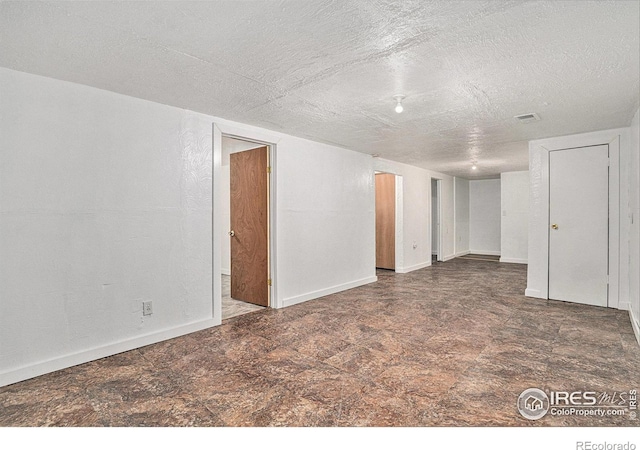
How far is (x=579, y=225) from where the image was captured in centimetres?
458

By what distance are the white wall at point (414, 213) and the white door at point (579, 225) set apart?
2.69m

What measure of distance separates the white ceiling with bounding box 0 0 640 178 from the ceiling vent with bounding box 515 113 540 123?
75mm

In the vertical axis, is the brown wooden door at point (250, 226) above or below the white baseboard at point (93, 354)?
above

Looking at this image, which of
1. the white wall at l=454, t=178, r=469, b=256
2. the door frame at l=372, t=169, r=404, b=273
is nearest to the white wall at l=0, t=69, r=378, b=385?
the door frame at l=372, t=169, r=404, b=273

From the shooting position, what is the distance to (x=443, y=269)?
24.3ft

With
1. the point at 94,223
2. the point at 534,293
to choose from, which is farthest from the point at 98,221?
the point at 534,293

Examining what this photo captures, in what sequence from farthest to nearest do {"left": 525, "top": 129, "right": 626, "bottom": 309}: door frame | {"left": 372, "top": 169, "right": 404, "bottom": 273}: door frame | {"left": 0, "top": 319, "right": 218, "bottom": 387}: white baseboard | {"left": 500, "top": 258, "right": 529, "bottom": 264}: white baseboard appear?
1. {"left": 500, "top": 258, "right": 529, "bottom": 264}: white baseboard
2. {"left": 372, "top": 169, "right": 404, "bottom": 273}: door frame
3. {"left": 525, "top": 129, "right": 626, "bottom": 309}: door frame
4. {"left": 0, "top": 319, "right": 218, "bottom": 387}: white baseboard

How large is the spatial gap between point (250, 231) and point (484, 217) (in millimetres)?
7880

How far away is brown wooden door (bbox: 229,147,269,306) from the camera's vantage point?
14.8 ft

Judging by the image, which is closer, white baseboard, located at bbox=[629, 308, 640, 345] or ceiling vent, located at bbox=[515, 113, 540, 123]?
white baseboard, located at bbox=[629, 308, 640, 345]

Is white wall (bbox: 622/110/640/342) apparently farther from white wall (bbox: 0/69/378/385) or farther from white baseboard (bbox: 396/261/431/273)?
white wall (bbox: 0/69/378/385)

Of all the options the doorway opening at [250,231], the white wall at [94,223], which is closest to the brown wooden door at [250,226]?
the doorway opening at [250,231]

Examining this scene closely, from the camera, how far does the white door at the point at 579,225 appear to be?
4434 mm

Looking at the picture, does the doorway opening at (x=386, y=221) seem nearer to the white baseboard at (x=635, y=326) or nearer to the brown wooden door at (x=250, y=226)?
the brown wooden door at (x=250, y=226)
